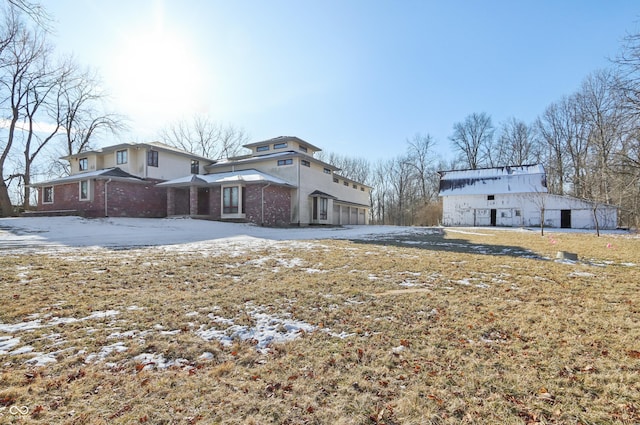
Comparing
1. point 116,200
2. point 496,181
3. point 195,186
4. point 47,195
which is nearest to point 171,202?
point 195,186

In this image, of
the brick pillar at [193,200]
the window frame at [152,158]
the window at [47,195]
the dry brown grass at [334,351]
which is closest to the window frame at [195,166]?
the window frame at [152,158]

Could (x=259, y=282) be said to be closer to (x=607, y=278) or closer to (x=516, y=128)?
(x=607, y=278)

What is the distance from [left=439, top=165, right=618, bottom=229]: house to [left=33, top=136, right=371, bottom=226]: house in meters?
14.9

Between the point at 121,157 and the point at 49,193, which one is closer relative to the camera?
the point at 121,157

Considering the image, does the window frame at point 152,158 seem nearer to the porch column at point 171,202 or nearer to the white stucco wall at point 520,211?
the porch column at point 171,202

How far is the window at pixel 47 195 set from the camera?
22.8m

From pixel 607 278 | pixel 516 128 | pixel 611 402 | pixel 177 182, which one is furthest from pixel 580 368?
pixel 516 128

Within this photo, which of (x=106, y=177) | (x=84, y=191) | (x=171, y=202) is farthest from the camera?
(x=171, y=202)

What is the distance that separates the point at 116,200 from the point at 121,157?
430cm

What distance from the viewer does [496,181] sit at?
103 ft

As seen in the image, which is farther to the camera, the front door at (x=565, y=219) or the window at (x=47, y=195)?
the front door at (x=565, y=219)

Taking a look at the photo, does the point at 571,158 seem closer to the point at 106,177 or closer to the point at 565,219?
the point at 565,219

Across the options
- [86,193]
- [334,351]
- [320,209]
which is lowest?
[334,351]

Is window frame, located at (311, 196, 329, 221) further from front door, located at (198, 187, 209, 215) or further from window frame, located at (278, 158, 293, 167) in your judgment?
front door, located at (198, 187, 209, 215)
